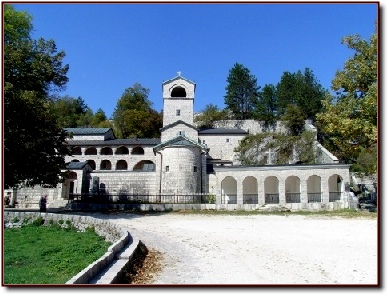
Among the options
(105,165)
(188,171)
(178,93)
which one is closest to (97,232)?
(188,171)

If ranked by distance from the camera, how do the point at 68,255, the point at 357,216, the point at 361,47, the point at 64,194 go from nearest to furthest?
1. the point at 68,255
2. the point at 361,47
3. the point at 357,216
4. the point at 64,194

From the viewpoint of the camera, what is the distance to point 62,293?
5227mm

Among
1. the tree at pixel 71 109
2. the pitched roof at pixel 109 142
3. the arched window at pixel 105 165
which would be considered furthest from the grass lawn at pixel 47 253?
the tree at pixel 71 109

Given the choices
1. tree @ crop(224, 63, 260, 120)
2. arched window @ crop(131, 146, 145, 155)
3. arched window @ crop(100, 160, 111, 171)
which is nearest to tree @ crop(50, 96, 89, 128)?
arched window @ crop(100, 160, 111, 171)

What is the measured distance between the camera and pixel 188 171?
3138 cm

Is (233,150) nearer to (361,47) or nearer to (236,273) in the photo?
(361,47)

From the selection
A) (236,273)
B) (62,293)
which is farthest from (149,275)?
(62,293)

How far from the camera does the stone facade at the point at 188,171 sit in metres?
27.0

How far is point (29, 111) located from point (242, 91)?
4674 centimetres

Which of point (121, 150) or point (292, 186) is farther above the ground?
point (121, 150)

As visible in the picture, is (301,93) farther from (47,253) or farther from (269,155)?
(47,253)

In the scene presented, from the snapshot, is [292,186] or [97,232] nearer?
[97,232]

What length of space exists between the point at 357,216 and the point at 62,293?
18121 millimetres

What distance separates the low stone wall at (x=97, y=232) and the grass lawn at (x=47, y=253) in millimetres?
376
